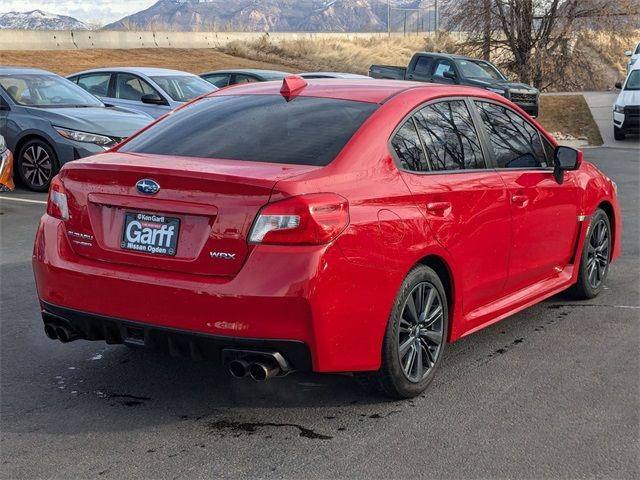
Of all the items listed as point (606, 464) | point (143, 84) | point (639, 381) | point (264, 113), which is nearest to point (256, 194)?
point (264, 113)

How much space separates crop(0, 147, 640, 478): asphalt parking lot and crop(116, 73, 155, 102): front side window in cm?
1088

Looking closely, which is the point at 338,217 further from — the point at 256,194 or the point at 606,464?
the point at 606,464

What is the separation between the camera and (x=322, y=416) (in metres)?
4.80

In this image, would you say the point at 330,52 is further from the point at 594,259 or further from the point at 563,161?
the point at 563,161

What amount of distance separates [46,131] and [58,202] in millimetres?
7826

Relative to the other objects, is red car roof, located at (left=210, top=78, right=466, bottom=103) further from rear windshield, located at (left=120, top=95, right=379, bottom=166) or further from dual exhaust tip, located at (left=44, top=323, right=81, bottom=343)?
dual exhaust tip, located at (left=44, top=323, right=81, bottom=343)

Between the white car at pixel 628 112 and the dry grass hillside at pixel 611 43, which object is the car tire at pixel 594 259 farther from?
the dry grass hillside at pixel 611 43

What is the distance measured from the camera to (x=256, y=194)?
442cm

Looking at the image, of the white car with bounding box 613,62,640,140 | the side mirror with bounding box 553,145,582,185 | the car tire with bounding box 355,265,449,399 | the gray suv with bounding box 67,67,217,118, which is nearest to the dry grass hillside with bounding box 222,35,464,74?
the white car with bounding box 613,62,640,140

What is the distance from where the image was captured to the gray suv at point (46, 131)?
40.7 ft

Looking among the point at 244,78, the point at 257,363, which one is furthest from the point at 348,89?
the point at 244,78

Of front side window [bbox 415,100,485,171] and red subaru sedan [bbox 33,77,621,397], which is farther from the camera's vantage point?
front side window [bbox 415,100,485,171]

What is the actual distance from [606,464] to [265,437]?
150 cm

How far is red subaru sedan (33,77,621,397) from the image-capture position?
14.4 feet
